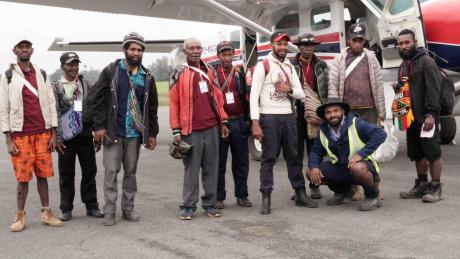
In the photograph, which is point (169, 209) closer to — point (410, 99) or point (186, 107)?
point (186, 107)

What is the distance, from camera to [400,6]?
25.1ft

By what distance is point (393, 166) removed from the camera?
7.86 m

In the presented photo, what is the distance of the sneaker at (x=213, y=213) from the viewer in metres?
5.28

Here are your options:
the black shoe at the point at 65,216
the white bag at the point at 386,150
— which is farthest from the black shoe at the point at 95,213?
the white bag at the point at 386,150

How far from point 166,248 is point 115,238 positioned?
2.03 feet

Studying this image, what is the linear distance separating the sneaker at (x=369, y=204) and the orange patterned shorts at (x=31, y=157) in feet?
10.3

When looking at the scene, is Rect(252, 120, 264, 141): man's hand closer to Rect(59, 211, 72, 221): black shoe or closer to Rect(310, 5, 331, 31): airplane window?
Rect(59, 211, 72, 221): black shoe

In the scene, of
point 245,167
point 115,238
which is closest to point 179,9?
point 245,167

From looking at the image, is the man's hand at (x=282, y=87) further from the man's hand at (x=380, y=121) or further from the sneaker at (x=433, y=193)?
the sneaker at (x=433, y=193)

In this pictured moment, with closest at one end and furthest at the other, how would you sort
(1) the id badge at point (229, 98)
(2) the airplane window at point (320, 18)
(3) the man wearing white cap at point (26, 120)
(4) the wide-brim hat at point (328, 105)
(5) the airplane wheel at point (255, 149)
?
(3) the man wearing white cap at point (26, 120) < (4) the wide-brim hat at point (328, 105) < (1) the id badge at point (229, 98) < (2) the airplane window at point (320, 18) < (5) the airplane wheel at point (255, 149)

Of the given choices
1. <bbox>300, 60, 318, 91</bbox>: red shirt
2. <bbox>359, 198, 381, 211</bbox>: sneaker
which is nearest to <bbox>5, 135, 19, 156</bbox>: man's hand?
<bbox>300, 60, 318, 91</bbox>: red shirt

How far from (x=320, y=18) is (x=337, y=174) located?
4169 millimetres

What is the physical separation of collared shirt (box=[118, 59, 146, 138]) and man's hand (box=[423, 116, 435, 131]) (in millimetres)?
2938

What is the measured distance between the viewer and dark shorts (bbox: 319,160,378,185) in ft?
17.9
